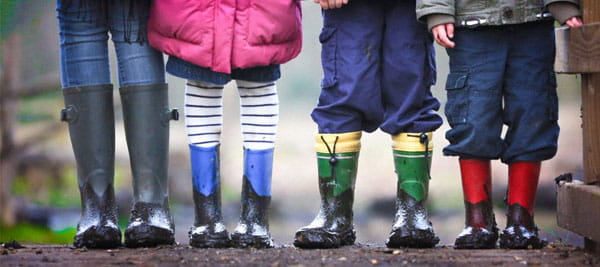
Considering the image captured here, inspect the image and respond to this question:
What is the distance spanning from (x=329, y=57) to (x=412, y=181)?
1.47 ft

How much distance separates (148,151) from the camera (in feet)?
9.71

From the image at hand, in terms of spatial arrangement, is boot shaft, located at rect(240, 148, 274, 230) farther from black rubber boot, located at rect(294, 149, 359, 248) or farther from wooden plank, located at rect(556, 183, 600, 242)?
wooden plank, located at rect(556, 183, 600, 242)

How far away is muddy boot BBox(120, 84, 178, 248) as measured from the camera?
9.59 ft

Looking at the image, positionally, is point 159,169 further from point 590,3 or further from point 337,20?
point 590,3

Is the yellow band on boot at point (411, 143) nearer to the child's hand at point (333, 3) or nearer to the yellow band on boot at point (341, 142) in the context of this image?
the yellow band on boot at point (341, 142)

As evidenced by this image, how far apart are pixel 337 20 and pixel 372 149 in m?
4.03

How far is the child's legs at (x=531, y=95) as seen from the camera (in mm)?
2781

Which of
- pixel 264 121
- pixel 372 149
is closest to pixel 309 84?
pixel 372 149

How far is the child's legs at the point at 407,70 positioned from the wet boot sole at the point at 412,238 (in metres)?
0.30

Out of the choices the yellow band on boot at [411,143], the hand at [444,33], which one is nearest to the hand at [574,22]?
the hand at [444,33]

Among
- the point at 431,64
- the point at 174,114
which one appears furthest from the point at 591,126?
the point at 174,114

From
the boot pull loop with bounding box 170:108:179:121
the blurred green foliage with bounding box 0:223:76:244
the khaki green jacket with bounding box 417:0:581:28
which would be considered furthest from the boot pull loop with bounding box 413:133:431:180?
the blurred green foliage with bounding box 0:223:76:244

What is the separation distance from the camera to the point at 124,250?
9.19 feet

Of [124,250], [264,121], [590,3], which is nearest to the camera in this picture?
[590,3]
